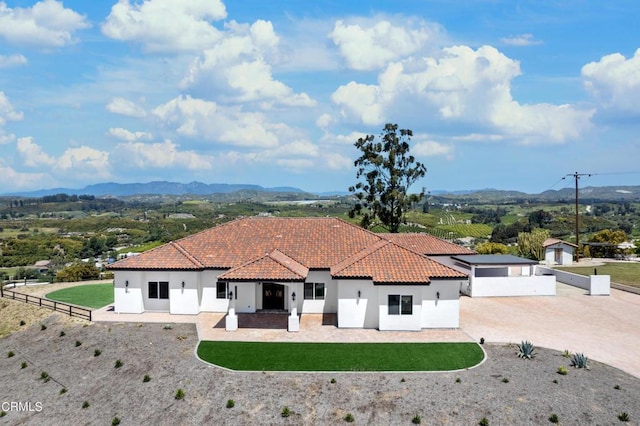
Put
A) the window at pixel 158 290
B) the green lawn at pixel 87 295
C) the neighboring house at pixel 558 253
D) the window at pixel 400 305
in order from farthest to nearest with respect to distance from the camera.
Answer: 1. the neighboring house at pixel 558 253
2. the green lawn at pixel 87 295
3. the window at pixel 158 290
4. the window at pixel 400 305

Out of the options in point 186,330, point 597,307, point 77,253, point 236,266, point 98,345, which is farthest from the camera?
point 77,253

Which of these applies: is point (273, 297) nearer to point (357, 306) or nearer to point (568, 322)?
point (357, 306)

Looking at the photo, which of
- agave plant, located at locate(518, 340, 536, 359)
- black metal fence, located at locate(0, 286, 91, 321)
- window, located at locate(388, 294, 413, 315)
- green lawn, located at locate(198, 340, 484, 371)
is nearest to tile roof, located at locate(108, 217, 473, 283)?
window, located at locate(388, 294, 413, 315)

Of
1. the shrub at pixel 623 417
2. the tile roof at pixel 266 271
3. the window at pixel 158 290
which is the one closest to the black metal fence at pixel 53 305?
the window at pixel 158 290

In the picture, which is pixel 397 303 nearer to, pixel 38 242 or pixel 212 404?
pixel 212 404

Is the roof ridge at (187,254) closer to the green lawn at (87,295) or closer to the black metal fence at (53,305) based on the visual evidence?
the black metal fence at (53,305)

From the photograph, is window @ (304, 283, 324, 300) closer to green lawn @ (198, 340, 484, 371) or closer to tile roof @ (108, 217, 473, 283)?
tile roof @ (108, 217, 473, 283)

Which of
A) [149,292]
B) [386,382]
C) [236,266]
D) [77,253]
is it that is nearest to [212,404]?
[386,382]
